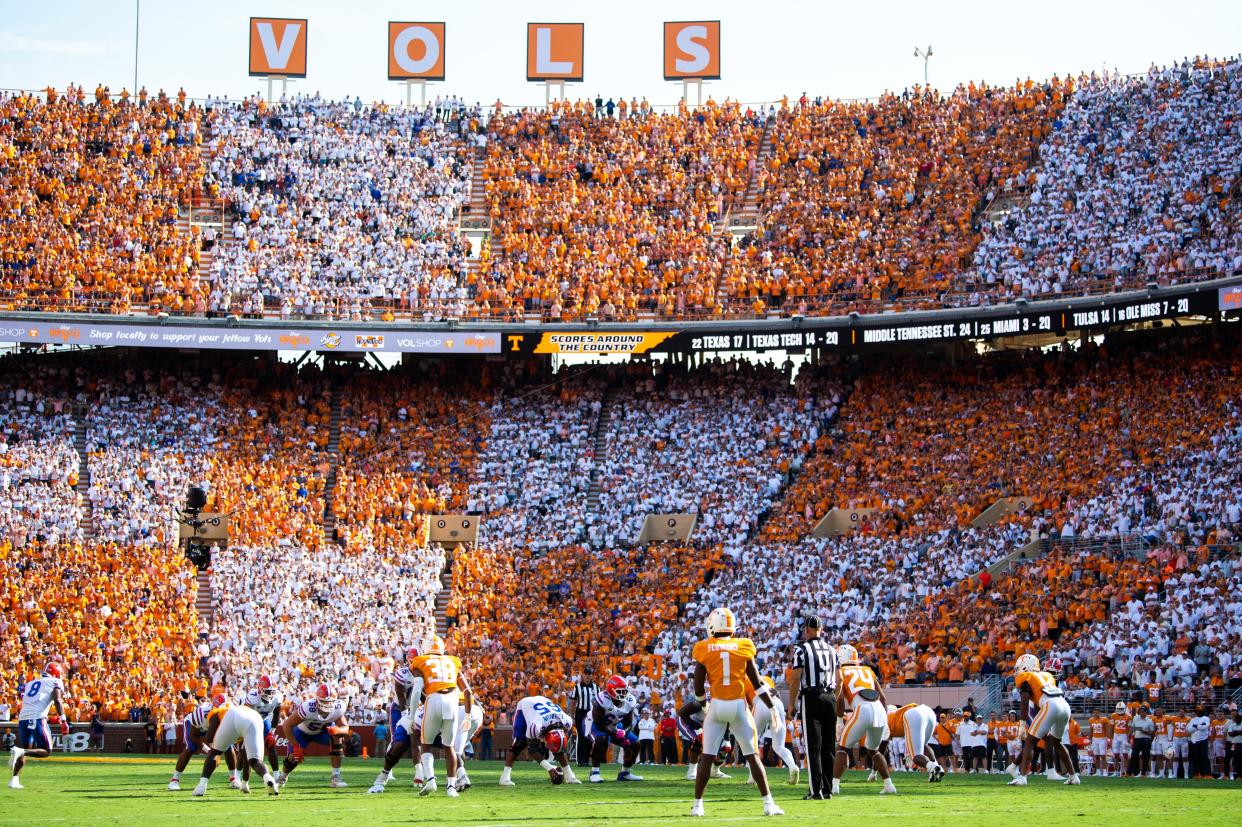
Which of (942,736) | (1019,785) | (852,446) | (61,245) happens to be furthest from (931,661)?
(61,245)

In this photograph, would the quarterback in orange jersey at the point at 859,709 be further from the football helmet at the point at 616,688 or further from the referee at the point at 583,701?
the referee at the point at 583,701

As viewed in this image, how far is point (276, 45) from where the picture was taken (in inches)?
2157

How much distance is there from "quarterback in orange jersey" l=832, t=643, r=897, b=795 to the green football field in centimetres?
36

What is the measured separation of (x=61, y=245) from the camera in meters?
47.2

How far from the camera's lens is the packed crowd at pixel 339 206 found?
47.5 metres

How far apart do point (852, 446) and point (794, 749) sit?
18.4 metres

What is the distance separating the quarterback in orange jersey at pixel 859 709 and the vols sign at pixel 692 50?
1514 inches

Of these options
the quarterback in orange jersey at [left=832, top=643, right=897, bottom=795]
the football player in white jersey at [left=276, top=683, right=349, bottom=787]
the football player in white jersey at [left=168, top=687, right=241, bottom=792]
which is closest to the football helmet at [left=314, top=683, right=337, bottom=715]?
the football player in white jersey at [left=276, top=683, right=349, bottom=787]

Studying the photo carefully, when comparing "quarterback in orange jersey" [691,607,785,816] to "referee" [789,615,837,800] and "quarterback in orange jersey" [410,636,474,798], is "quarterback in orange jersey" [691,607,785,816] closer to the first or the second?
"referee" [789,615,837,800]

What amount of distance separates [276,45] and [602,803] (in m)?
42.1

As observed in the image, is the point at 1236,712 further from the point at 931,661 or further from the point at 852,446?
the point at 852,446

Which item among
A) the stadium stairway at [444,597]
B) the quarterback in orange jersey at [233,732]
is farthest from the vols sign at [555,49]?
the quarterback in orange jersey at [233,732]

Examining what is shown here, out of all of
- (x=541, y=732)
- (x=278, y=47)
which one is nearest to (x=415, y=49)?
(x=278, y=47)

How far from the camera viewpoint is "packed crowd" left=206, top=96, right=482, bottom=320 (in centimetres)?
Answer: 4753
